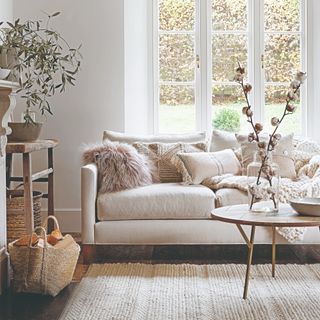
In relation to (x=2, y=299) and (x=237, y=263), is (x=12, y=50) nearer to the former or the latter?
(x=2, y=299)

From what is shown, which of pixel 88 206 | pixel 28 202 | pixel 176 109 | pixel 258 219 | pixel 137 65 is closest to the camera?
pixel 258 219

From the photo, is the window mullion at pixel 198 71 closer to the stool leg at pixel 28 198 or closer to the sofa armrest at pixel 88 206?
the sofa armrest at pixel 88 206

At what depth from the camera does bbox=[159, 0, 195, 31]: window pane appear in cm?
544

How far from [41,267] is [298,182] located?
1973 millimetres

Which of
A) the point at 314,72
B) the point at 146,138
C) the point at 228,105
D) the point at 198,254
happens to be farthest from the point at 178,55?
the point at 198,254

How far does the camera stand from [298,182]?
4102mm

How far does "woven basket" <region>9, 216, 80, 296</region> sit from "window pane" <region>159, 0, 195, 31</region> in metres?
2.90

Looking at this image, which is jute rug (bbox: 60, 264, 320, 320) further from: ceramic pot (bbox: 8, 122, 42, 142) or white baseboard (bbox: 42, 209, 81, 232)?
white baseboard (bbox: 42, 209, 81, 232)

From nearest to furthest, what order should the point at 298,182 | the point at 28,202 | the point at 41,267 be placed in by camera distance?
1. the point at 41,267
2. the point at 28,202
3. the point at 298,182

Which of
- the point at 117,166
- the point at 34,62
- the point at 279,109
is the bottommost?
the point at 117,166

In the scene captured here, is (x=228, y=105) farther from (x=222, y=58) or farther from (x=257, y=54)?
(x=257, y=54)

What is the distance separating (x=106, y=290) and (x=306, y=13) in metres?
3.47

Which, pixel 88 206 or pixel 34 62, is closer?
pixel 88 206

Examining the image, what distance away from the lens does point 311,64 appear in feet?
17.7
